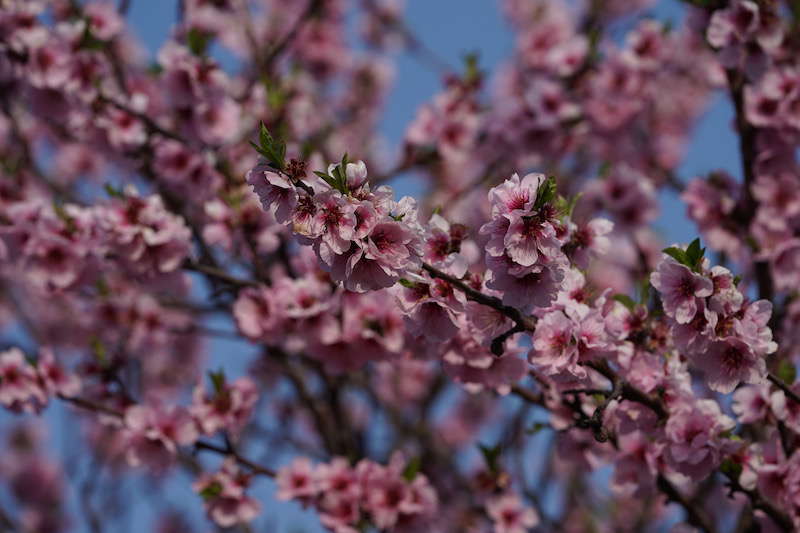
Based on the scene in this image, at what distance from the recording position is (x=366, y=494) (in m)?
3.85

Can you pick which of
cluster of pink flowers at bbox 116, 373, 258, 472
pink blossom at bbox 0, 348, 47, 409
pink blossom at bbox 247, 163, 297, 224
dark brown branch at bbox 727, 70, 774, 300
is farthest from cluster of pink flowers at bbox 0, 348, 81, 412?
dark brown branch at bbox 727, 70, 774, 300

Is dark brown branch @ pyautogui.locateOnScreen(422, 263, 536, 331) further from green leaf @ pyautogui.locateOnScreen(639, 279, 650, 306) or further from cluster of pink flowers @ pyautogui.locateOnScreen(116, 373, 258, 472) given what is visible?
cluster of pink flowers @ pyautogui.locateOnScreen(116, 373, 258, 472)

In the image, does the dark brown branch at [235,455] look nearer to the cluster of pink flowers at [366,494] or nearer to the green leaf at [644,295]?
the cluster of pink flowers at [366,494]

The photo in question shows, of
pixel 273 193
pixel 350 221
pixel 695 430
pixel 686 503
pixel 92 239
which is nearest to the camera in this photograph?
pixel 350 221

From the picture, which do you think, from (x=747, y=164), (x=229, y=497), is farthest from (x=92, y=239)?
(x=747, y=164)

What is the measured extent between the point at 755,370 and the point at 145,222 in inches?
108

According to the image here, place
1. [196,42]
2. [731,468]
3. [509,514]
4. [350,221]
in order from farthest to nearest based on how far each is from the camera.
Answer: [196,42] → [509,514] → [731,468] → [350,221]

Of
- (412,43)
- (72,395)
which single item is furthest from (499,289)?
(412,43)

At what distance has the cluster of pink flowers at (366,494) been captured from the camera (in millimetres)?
3783

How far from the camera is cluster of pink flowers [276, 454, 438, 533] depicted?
3.78 m

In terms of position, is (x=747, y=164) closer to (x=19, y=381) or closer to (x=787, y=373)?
(x=787, y=373)

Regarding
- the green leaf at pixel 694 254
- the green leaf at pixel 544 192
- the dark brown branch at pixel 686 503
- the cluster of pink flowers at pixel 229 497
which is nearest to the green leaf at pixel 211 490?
the cluster of pink flowers at pixel 229 497

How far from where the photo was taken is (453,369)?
3297 mm

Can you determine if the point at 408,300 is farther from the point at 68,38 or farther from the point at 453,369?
the point at 68,38
